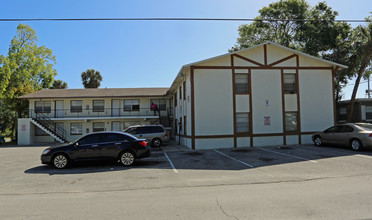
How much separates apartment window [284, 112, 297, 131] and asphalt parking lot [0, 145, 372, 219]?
230 inches

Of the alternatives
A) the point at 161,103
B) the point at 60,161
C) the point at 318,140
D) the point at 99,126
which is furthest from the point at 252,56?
the point at 99,126

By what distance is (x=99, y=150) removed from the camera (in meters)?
10.9

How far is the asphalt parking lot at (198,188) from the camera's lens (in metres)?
5.06

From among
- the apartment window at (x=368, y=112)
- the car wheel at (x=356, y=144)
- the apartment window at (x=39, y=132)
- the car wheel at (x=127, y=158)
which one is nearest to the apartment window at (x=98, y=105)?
the apartment window at (x=39, y=132)

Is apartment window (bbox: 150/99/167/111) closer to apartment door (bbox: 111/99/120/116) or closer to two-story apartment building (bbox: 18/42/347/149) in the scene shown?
apartment door (bbox: 111/99/120/116)

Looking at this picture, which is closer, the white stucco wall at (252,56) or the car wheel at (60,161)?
the car wheel at (60,161)

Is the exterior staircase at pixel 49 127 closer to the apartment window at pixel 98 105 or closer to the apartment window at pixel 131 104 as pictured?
the apartment window at pixel 98 105

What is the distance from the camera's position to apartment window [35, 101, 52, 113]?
28875 mm

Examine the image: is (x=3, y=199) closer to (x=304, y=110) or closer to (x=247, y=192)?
(x=247, y=192)

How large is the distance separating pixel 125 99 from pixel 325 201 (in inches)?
1025

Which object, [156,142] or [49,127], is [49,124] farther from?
[156,142]

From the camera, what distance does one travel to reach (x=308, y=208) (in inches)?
202

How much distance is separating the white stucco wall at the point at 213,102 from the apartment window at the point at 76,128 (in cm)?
1751

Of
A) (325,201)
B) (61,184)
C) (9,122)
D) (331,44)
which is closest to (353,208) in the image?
(325,201)
